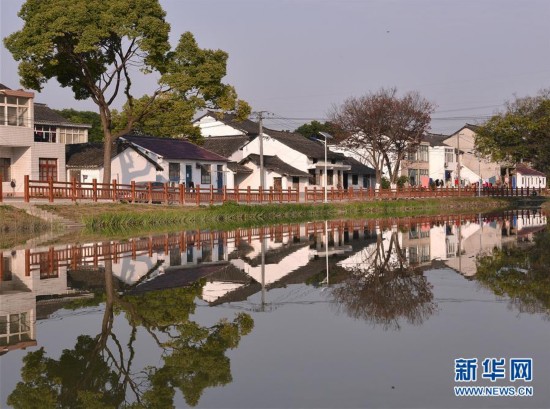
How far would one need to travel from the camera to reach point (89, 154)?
165ft

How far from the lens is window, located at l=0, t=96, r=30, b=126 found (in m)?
43.7

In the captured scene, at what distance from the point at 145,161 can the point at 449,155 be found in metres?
48.3

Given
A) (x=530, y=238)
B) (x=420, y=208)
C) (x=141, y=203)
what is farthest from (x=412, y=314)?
(x=420, y=208)

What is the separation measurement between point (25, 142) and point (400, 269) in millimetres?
32245

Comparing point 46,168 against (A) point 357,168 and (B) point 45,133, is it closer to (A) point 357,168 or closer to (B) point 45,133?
(B) point 45,133

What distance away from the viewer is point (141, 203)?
41.5 metres

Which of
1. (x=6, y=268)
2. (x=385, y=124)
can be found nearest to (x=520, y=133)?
(x=385, y=124)

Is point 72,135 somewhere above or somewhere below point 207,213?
above

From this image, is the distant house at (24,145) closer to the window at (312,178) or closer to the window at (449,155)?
the window at (312,178)

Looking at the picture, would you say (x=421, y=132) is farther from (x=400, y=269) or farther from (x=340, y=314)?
(x=340, y=314)

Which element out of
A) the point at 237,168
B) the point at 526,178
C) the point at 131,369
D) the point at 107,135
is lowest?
the point at 131,369

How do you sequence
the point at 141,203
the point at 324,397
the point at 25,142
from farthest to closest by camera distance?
1. the point at 25,142
2. the point at 141,203
3. the point at 324,397

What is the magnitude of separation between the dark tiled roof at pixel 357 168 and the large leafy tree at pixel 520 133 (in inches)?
638

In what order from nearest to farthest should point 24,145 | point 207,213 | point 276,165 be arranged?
point 207,213, point 24,145, point 276,165
